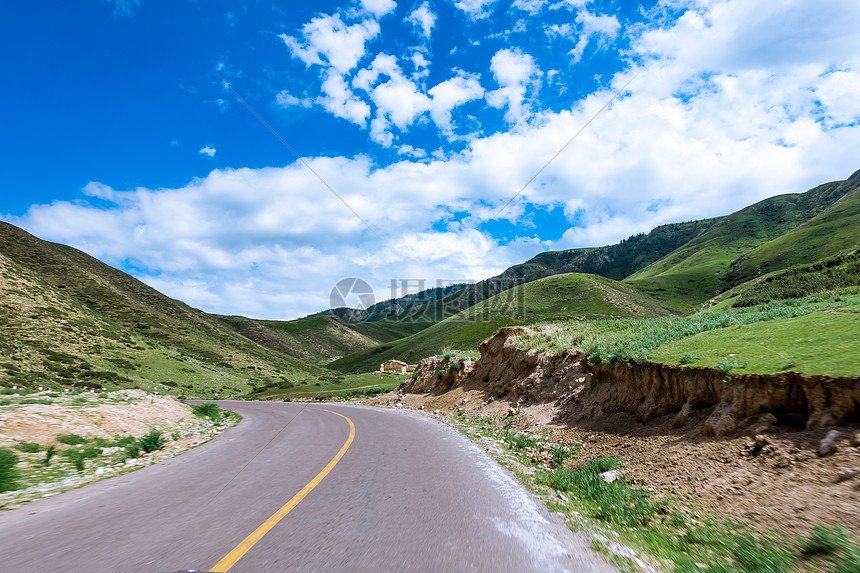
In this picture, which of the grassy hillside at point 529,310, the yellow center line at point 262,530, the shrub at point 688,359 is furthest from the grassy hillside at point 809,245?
the yellow center line at point 262,530

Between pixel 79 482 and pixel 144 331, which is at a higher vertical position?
pixel 144 331

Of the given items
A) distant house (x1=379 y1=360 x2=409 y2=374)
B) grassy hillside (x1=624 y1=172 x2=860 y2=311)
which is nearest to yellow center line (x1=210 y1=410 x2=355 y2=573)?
distant house (x1=379 y1=360 x2=409 y2=374)

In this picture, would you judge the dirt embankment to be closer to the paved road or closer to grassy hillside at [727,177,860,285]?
the paved road

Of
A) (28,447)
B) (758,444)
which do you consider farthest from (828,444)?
(28,447)

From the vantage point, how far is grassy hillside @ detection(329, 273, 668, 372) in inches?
3987

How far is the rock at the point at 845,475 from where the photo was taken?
15.5 feet

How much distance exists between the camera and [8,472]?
642 cm

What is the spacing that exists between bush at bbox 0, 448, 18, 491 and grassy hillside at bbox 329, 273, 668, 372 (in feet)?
285

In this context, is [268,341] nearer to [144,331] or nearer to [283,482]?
[144,331]

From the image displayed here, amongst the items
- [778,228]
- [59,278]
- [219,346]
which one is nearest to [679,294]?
[778,228]

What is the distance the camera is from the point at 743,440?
644 centimetres

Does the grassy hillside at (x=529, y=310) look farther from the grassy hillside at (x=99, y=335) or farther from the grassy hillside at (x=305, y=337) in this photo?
the grassy hillside at (x=99, y=335)

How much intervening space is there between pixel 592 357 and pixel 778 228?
23109cm

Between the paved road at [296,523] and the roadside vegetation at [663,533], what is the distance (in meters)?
0.50
